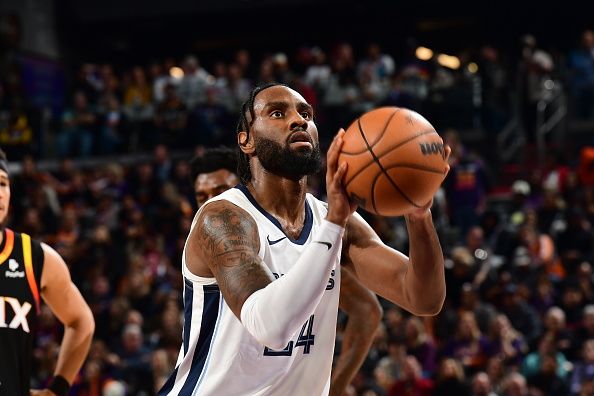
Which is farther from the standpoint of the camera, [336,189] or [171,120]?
[171,120]

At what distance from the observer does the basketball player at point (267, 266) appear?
3898 mm

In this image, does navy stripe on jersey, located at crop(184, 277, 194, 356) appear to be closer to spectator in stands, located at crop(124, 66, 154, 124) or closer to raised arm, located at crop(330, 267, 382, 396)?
raised arm, located at crop(330, 267, 382, 396)

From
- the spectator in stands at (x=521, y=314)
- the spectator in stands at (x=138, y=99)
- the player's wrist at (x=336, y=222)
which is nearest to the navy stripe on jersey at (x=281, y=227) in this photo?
the player's wrist at (x=336, y=222)

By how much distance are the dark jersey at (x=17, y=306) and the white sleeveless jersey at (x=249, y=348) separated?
1.31m

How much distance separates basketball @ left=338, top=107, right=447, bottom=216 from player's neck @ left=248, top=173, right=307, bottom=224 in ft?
2.18

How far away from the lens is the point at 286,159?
13.4 ft

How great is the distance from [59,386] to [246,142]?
201cm

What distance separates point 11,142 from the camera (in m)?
17.5

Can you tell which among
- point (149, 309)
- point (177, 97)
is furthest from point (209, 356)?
point (177, 97)

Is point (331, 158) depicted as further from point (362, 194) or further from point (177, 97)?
point (177, 97)

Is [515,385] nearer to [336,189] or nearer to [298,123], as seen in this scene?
→ [298,123]

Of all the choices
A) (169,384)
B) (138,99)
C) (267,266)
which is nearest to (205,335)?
(169,384)

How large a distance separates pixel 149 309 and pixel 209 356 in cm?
861

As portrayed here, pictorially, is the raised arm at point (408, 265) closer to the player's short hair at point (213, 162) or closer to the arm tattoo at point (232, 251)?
the arm tattoo at point (232, 251)
